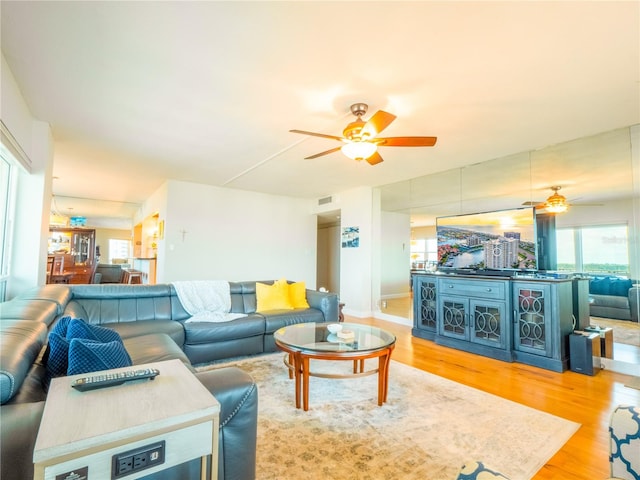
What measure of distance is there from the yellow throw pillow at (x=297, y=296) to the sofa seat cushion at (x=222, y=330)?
0.65 metres

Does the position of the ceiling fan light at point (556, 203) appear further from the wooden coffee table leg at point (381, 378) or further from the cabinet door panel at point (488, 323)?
the wooden coffee table leg at point (381, 378)

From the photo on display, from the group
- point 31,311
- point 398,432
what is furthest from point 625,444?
point 31,311

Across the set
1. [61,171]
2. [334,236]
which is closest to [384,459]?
[61,171]

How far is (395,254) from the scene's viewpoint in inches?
254

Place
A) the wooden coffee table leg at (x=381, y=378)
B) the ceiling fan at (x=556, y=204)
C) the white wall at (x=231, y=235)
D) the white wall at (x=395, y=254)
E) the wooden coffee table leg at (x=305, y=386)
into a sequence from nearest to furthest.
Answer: the wooden coffee table leg at (x=305, y=386), the wooden coffee table leg at (x=381, y=378), the ceiling fan at (x=556, y=204), the white wall at (x=231, y=235), the white wall at (x=395, y=254)

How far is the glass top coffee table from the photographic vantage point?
2242mm

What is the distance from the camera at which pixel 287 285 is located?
4082 millimetres

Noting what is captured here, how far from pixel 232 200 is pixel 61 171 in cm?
290

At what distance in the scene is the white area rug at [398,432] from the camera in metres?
1.65

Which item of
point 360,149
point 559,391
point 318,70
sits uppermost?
point 318,70

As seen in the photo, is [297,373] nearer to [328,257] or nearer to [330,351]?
[330,351]

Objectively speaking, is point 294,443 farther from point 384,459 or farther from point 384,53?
point 384,53

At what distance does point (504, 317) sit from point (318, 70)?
3283mm

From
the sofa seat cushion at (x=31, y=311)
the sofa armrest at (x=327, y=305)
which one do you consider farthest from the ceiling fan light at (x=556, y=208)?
the sofa seat cushion at (x=31, y=311)
